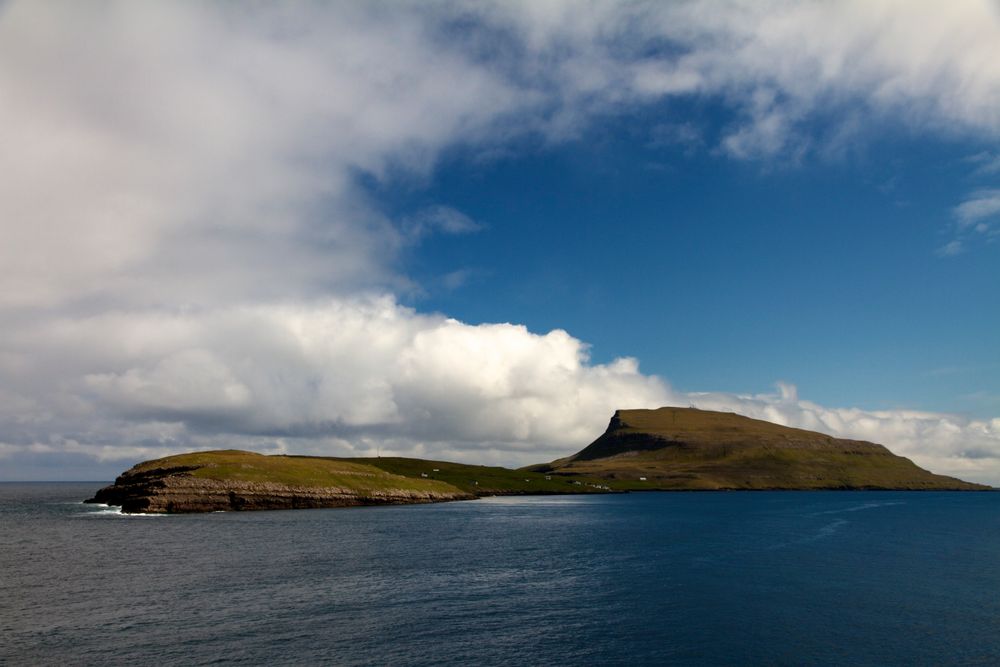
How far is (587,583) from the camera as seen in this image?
8156 cm

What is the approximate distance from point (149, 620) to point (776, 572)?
78.9 m

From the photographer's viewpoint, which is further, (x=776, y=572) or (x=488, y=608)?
(x=776, y=572)

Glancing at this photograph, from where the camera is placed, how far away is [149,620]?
60.7 m

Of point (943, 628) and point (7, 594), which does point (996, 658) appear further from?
point (7, 594)

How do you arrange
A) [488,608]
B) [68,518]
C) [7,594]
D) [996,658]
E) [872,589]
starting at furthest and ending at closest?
[68,518] → [872,589] → [7,594] → [488,608] → [996,658]

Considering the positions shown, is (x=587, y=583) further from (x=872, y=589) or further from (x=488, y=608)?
(x=872, y=589)

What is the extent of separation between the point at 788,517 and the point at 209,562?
170 meters

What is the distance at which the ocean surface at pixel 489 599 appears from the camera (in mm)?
52719

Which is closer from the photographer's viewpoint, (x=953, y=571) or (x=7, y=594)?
(x=7, y=594)

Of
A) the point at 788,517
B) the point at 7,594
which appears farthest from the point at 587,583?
the point at 788,517

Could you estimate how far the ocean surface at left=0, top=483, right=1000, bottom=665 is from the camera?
52.7 metres

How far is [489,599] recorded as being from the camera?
7088cm

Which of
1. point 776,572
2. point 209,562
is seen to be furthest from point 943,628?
point 209,562

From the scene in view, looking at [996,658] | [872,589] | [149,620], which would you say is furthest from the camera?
[872,589]
